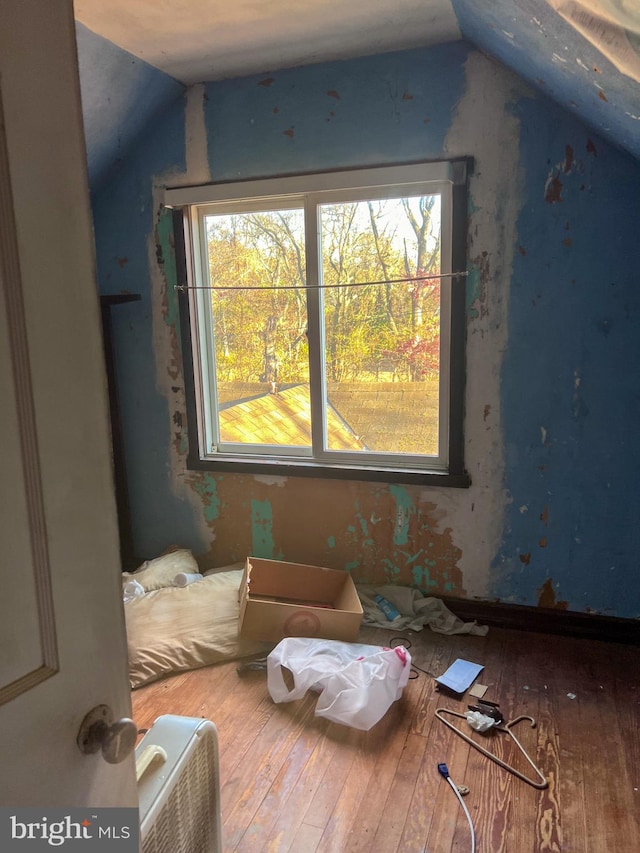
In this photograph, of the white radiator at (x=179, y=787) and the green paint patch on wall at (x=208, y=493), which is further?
the green paint patch on wall at (x=208, y=493)

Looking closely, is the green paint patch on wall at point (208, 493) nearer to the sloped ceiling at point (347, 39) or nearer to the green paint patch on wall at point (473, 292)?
the green paint patch on wall at point (473, 292)

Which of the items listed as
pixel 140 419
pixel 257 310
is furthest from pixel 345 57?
pixel 140 419

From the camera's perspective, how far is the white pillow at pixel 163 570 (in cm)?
268

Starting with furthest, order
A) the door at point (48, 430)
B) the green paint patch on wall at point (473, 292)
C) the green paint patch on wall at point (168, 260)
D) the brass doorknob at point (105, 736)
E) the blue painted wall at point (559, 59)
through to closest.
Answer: the green paint patch on wall at point (168, 260)
the green paint patch on wall at point (473, 292)
the blue painted wall at point (559, 59)
the brass doorknob at point (105, 736)
the door at point (48, 430)

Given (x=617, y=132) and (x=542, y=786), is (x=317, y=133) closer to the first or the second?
(x=617, y=132)

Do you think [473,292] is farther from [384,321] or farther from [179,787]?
[179,787]

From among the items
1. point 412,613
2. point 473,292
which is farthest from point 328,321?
point 412,613

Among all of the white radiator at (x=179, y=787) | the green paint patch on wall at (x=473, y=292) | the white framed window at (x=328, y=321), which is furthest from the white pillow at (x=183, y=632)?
the green paint patch on wall at (x=473, y=292)

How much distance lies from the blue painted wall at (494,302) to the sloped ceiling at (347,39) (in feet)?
0.36

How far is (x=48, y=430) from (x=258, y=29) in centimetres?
209

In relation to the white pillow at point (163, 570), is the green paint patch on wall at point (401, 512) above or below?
above

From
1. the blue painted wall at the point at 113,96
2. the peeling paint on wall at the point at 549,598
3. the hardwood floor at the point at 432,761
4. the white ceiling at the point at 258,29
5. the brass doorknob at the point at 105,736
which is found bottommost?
the hardwood floor at the point at 432,761

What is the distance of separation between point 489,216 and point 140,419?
76.1 inches

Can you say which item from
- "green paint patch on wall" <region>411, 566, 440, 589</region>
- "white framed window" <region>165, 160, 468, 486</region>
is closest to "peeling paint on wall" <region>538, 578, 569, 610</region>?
"green paint patch on wall" <region>411, 566, 440, 589</region>
